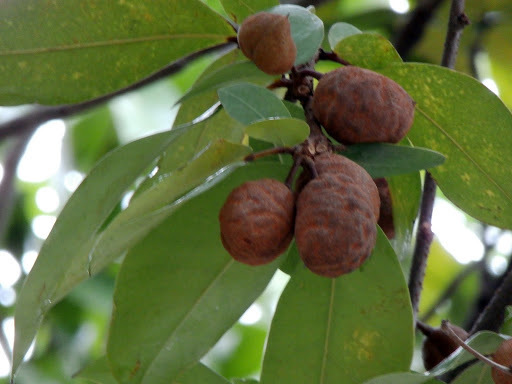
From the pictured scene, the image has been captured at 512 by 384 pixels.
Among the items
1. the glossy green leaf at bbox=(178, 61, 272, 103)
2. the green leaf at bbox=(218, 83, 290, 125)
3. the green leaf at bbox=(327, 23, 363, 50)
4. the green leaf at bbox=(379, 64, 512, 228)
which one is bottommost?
the green leaf at bbox=(379, 64, 512, 228)

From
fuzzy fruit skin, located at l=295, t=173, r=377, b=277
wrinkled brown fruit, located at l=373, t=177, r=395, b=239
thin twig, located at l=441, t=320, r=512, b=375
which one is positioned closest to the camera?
fuzzy fruit skin, located at l=295, t=173, r=377, b=277

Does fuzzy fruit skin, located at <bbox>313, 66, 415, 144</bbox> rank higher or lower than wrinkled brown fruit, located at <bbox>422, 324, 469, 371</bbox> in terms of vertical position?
higher

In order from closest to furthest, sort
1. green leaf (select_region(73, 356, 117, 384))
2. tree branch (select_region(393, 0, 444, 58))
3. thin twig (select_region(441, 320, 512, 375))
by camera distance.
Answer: thin twig (select_region(441, 320, 512, 375)) → green leaf (select_region(73, 356, 117, 384)) → tree branch (select_region(393, 0, 444, 58))

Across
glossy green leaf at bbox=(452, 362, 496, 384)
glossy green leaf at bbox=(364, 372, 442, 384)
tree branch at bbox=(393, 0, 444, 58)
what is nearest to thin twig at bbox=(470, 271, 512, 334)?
glossy green leaf at bbox=(452, 362, 496, 384)

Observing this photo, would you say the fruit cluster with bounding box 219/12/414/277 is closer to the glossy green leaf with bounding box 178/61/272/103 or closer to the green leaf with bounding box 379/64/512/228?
the glossy green leaf with bounding box 178/61/272/103

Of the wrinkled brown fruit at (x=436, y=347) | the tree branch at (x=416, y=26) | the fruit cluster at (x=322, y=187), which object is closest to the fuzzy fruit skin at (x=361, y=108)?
the fruit cluster at (x=322, y=187)

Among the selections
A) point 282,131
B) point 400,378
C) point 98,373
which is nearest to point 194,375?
point 98,373

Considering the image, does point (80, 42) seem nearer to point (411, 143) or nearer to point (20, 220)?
point (411, 143)

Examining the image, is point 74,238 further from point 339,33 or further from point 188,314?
point 339,33

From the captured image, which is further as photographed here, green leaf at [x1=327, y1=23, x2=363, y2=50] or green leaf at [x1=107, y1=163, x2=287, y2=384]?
green leaf at [x1=327, y1=23, x2=363, y2=50]
